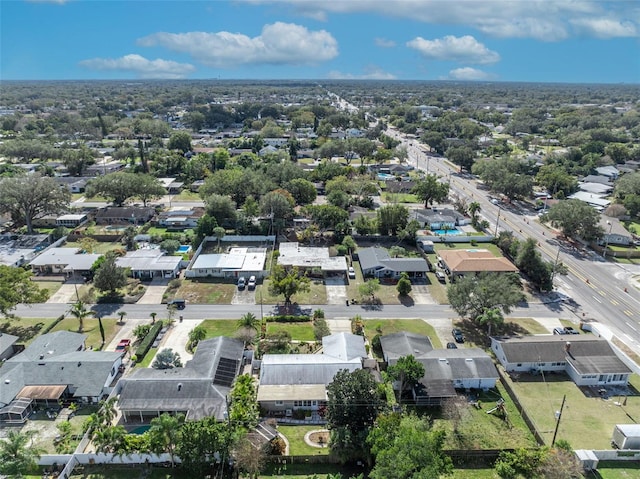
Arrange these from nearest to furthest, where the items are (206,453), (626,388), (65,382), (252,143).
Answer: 1. (206,453)
2. (65,382)
3. (626,388)
4. (252,143)

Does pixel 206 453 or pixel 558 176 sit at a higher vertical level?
pixel 558 176

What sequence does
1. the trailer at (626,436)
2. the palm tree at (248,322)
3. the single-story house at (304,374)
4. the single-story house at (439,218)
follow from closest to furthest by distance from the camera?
the trailer at (626,436)
the single-story house at (304,374)
the palm tree at (248,322)
the single-story house at (439,218)

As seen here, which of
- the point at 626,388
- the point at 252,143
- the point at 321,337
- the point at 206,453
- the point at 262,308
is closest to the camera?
the point at 206,453

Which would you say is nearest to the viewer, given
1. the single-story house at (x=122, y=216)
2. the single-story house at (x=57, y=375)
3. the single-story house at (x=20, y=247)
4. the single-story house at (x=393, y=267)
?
the single-story house at (x=57, y=375)

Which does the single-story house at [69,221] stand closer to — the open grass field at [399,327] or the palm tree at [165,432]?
the open grass field at [399,327]

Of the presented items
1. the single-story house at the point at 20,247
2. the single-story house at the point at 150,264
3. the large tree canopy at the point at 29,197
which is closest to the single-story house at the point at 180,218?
the single-story house at the point at 150,264

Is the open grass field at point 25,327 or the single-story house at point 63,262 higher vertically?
the single-story house at point 63,262

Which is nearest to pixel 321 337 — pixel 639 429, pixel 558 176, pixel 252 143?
pixel 639 429

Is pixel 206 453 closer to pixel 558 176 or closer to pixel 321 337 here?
pixel 321 337
